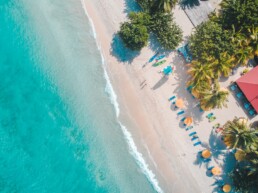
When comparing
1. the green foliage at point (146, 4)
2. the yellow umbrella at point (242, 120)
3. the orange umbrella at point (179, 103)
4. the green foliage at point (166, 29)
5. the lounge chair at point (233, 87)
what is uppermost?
the green foliage at point (146, 4)

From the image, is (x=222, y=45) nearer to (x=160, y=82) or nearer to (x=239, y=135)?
(x=160, y=82)

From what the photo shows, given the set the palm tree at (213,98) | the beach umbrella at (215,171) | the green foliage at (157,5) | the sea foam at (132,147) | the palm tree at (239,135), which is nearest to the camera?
the palm tree at (239,135)

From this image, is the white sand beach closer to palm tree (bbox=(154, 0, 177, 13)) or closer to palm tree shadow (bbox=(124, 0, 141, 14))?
palm tree shadow (bbox=(124, 0, 141, 14))

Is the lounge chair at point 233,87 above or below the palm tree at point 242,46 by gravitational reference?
below

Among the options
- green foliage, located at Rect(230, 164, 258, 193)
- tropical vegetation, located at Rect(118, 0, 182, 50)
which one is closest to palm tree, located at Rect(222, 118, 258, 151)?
green foliage, located at Rect(230, 164, 258, 193)

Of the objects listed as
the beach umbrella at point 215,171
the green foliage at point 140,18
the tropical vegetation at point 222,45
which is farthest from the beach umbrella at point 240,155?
the green foliage at point 140,18

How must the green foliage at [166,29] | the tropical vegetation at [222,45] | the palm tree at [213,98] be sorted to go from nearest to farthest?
the palm tree at [213,98] < the tropical vegetation at [222,45] < the green foliage at [166,29]

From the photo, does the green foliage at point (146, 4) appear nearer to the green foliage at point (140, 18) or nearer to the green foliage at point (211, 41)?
the green foliage at point (140, 18)
